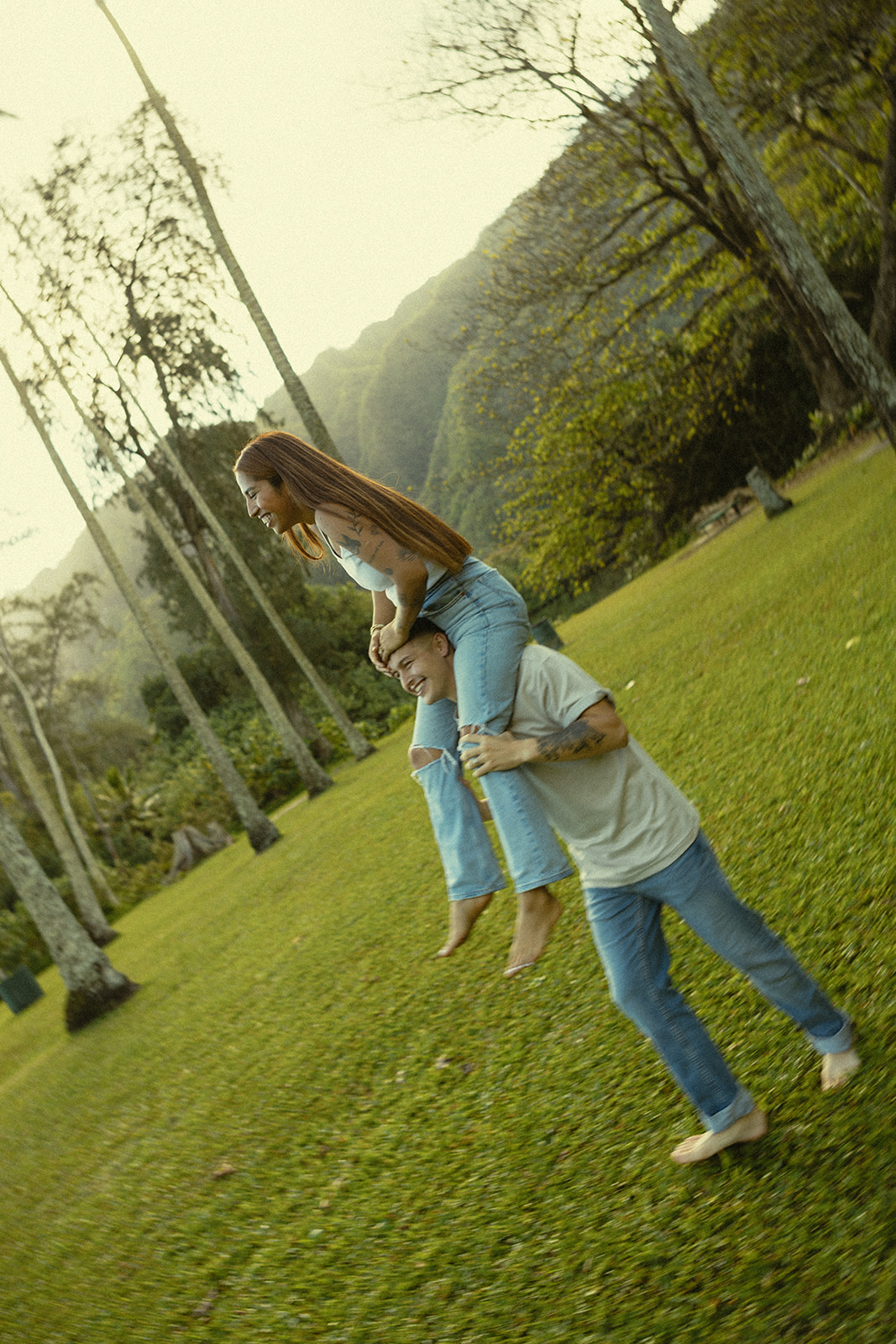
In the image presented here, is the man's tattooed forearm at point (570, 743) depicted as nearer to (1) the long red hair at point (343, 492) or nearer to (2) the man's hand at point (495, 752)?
(2) the man's hand at point (495, 752)

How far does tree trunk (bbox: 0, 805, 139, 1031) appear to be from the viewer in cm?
1080

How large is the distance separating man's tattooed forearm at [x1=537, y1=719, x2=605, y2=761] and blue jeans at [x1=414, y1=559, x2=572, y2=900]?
0.35 feet

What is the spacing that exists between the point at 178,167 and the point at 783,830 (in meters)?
18.6

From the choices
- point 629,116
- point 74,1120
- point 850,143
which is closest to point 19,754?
point 74,1120

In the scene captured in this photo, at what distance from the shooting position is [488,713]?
2.05m

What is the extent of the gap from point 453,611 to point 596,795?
0.56m

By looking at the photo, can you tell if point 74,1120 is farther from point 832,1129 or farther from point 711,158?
point 711,158

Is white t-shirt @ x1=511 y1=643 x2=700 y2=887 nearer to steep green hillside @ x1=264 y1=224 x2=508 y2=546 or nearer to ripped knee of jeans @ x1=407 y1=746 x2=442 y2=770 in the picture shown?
ripped knee of jeans @ x1=407 y1=746 x2=442 y2=770

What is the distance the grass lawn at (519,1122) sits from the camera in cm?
220

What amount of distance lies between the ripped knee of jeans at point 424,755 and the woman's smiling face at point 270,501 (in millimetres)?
680

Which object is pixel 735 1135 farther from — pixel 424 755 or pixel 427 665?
pixel 427 665

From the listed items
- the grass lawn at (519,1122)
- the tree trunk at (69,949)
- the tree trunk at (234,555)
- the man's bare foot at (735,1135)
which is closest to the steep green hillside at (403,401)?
the tree trunk at (234,555)

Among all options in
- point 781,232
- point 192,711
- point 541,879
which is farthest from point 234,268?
point 541,879

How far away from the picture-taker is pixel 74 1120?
23.2 feet
